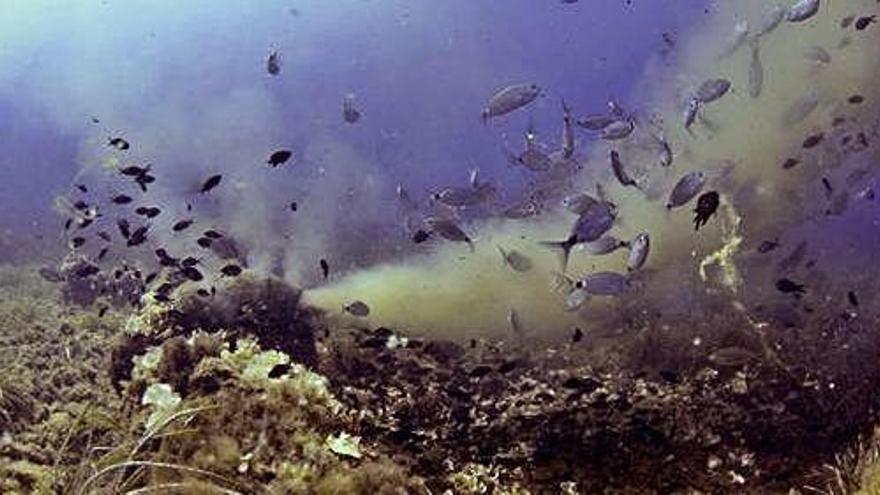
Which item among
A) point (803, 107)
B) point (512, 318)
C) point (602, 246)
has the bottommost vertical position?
point (512, 318)

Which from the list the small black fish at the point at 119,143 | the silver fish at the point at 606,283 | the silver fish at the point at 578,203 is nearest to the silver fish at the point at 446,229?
the silver fish at the point at 578,203

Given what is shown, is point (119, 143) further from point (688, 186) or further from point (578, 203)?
point (688, 186)

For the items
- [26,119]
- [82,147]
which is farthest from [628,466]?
[26,119]

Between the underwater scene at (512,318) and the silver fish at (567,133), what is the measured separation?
8 cm

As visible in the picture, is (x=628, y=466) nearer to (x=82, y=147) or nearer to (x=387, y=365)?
(x=387, y=365)

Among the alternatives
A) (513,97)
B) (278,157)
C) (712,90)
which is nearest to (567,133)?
(513,97)

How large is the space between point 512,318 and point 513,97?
3060 millimetres

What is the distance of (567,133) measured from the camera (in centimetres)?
1125

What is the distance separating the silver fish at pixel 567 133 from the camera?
10.9m

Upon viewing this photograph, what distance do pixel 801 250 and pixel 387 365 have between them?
743cm

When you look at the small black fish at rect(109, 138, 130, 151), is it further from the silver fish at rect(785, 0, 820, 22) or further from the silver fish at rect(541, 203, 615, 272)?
the silver fish at rect(785, 0, 820, 22)

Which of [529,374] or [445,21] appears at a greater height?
[445,21]

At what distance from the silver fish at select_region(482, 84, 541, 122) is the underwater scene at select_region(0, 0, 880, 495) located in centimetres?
4

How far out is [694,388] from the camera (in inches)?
369
